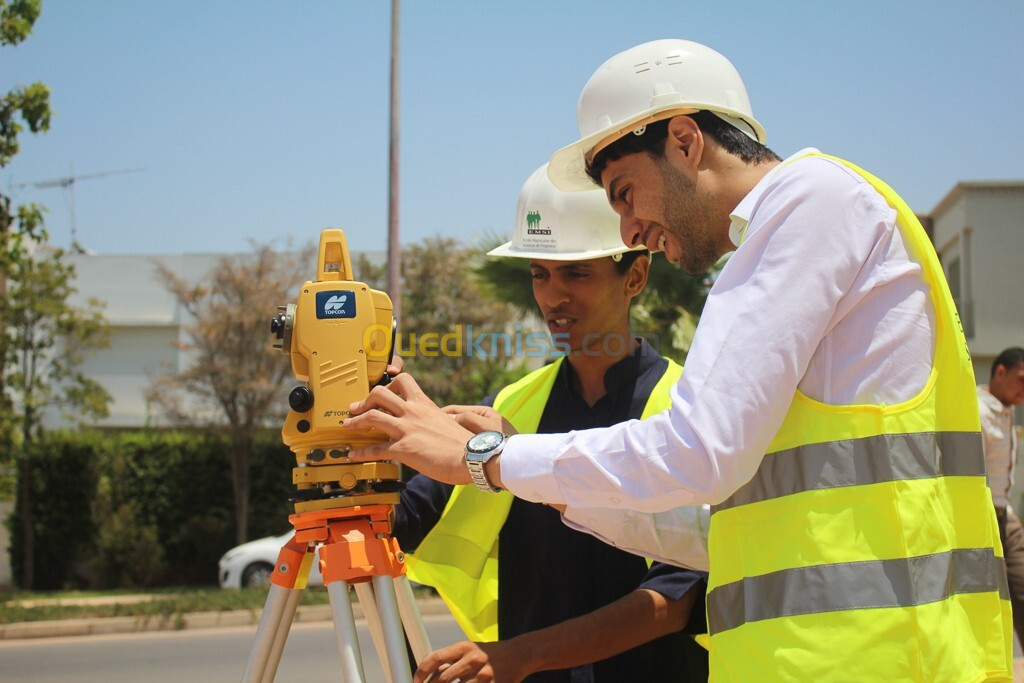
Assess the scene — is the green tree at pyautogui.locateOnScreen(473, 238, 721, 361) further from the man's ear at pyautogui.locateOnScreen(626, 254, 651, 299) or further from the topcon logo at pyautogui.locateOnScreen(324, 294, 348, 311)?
the topcon logo at pyautogui.locateOnScreen(324, 294, 348, 311)

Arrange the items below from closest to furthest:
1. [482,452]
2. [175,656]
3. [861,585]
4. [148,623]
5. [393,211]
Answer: [861,585] < [482,452] < [175,656] < [148,623] < [393,211]

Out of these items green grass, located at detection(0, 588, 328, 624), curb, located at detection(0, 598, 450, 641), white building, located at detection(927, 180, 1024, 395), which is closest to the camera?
curb, located at detection(0, 598, 450, 641)

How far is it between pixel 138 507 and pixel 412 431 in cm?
1584

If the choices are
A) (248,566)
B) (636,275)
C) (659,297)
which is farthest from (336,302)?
(248,566)

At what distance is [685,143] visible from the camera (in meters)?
1.77

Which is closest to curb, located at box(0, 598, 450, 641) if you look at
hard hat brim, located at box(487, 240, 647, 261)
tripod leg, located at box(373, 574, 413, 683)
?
hard hat brim, located at box(487, 240, 647, 261)

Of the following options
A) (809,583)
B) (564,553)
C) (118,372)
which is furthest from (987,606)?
(118,372)

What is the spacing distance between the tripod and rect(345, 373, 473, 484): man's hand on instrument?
0.54 ft

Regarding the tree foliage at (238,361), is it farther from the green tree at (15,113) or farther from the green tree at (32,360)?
the green tree at (15,113)

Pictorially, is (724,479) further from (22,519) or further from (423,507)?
(22,519)

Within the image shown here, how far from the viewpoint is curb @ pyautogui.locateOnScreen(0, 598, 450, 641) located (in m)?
10.6

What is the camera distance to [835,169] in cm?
153

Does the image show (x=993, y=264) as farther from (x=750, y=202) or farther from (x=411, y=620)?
(x=750, y=202)

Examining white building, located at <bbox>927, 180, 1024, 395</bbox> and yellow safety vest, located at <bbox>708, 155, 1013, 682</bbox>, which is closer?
yellow safety vest, located at <bbox>708, 155, 1013, 682</bbox>
